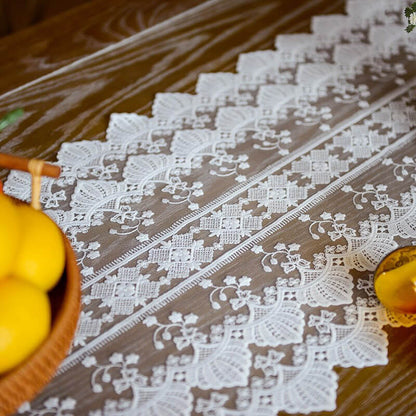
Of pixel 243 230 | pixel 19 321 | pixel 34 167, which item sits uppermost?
pixel 34 167

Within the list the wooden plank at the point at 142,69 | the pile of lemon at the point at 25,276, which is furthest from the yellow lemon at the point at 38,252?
the wooden plank at the point at 142,69

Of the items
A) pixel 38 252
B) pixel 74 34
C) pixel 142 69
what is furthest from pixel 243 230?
pixel 74 34

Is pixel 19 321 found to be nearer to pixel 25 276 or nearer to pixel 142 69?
pixel 25 276

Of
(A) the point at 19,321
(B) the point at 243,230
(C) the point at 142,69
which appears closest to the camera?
(A) the point at 19,321

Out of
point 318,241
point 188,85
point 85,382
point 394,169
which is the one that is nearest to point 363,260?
point 318,241

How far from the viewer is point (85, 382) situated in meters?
0.81

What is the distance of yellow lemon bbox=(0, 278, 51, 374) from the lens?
0.68 metres

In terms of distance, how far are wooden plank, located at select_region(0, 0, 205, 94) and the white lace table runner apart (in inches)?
9.0

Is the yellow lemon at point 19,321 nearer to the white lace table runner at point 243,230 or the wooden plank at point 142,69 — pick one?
the white lace table runner at point 243,230

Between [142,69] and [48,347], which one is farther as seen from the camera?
[142,69]

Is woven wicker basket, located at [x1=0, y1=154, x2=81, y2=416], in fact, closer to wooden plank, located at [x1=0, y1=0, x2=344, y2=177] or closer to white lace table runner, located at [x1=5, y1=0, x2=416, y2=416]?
white lace table runner, located at [x1=5, y1=0, x2=416, y2=416]

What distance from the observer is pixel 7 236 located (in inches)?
28.3

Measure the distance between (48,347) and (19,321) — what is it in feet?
0.16

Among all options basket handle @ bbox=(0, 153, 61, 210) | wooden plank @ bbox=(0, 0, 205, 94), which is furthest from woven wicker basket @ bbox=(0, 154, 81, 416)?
wooden plank @ bbox=(0, 0, 205, 94)
